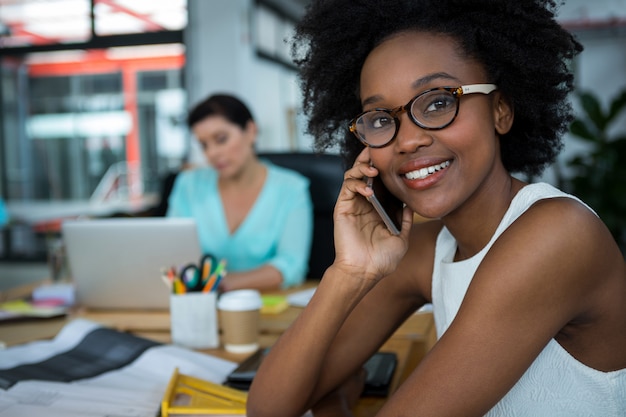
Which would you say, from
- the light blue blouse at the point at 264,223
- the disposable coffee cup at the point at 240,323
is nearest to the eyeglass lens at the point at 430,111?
the disposable coffee cup at the point at 240,323

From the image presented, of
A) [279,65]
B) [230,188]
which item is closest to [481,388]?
[230,188]

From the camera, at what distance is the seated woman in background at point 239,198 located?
2.64 m

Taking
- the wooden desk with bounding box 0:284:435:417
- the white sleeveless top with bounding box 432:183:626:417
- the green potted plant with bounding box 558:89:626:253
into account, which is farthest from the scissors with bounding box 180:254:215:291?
the green potted plant with bounding box 558:89:626:253

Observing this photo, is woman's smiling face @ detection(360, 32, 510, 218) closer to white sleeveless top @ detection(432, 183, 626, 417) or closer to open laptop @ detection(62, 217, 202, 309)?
white sleeveless top @ detection(432, 183, 626, 417)

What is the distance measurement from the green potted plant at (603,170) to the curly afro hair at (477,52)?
14.7ft

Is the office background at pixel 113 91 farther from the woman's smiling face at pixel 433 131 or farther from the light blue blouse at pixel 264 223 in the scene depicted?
the woman's smiling face at pixel 433 131

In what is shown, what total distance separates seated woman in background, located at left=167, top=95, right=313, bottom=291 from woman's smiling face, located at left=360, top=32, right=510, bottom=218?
4.60 feet

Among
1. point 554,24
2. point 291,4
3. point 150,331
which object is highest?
point 291,4

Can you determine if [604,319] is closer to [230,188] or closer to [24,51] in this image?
[230,188]

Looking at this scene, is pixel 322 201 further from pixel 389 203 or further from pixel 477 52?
pixel 477 52

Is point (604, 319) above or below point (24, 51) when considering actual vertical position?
below

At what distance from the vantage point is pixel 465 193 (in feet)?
3.71

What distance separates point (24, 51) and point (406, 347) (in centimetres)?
494

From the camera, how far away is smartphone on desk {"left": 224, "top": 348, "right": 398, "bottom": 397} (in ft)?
3.97
